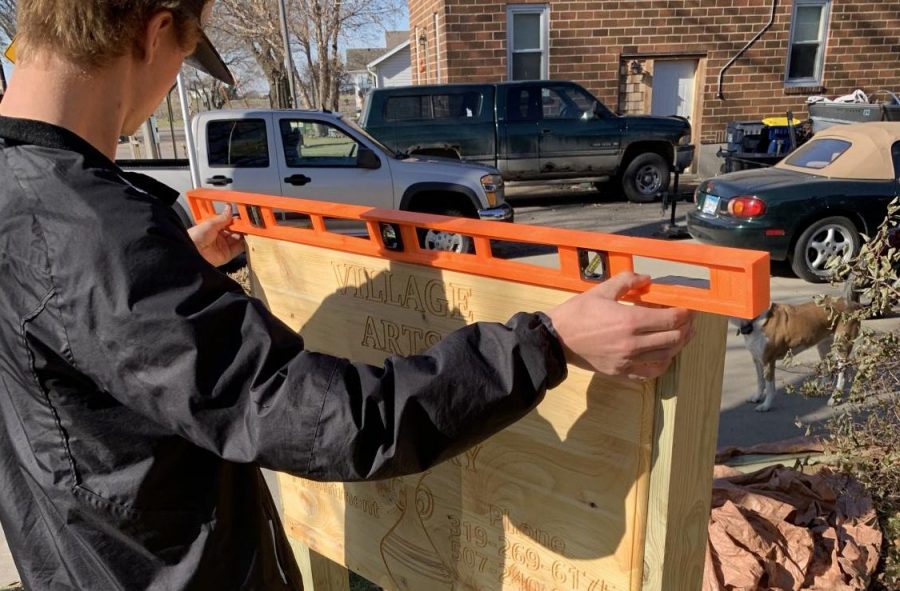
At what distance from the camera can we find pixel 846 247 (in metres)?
7.29

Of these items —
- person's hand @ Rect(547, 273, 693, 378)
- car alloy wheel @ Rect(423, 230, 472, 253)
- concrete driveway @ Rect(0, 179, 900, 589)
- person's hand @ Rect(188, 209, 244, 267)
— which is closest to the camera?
person's hand @ Rect(547, 273, 693, 378)

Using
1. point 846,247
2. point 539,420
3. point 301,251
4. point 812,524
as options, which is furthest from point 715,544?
point 846,247

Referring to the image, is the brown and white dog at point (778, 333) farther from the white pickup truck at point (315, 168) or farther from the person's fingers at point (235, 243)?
the white pickup truck at point (315, 168)

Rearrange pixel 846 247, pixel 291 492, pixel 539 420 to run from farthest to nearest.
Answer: pixel 846 247 → pixel 291 492 → pixel 539 420

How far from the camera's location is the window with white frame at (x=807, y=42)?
1443 centimetres

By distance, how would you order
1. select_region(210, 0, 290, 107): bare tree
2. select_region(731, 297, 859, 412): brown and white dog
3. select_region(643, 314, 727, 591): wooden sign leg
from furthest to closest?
select_region(210, 0, 290, 107): bare tree, select_region(731, 297, 859, 412): brown and white dog, select_region(643, 314, 727, 591): wooden sign leg

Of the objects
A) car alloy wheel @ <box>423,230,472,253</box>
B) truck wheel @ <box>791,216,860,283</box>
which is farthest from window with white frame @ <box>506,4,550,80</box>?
truck wheel @ <box>791,216,860,283</box>

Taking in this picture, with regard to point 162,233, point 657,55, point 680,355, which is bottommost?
point 680,355

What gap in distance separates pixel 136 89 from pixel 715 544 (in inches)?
90.6

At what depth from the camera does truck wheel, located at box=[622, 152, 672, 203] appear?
12156 millimetres

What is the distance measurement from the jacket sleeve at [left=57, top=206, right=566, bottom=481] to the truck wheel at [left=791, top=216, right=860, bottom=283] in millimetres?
7311

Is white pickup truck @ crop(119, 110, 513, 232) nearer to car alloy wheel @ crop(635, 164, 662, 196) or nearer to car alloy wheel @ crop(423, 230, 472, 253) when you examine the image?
car alloy wheel @ crop(423, 230, 472, 253)

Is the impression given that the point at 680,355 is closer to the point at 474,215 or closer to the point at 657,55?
the point at 474,215

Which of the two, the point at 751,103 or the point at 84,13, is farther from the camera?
the point at 751,103
